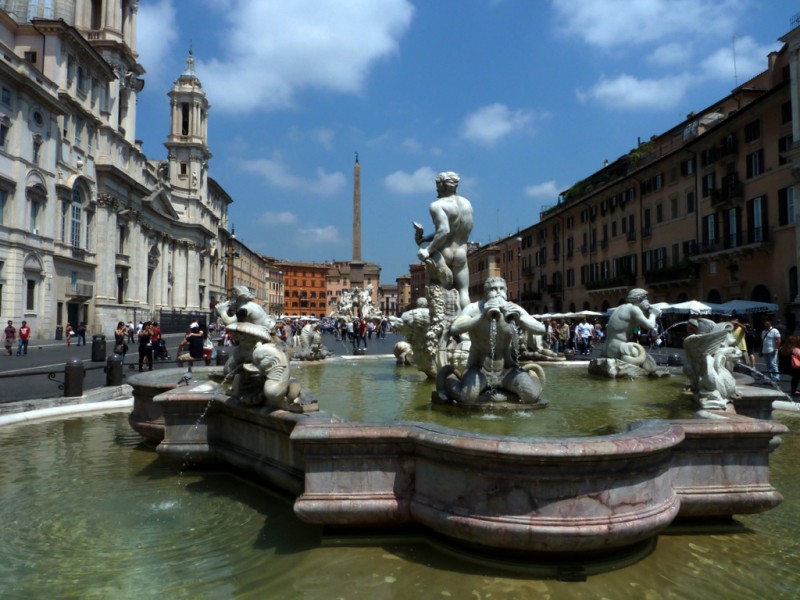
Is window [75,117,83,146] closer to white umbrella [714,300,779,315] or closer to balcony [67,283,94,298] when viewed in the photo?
balcony [67,283,94,298]

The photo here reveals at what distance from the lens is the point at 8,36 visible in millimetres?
35469

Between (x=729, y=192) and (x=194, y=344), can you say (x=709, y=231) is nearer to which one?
(x=729, y=192)

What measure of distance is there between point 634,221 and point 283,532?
133ft

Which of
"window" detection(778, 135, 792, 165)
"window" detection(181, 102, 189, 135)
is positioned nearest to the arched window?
"window" detection(181, 102, 189, 135)

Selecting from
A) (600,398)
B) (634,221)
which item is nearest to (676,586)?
(600,398)

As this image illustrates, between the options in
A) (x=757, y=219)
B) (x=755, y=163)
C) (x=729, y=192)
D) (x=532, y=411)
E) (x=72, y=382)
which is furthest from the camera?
(x=729, y=192)

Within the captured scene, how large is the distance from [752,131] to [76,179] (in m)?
39.0

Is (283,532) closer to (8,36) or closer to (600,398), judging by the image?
(600,398)

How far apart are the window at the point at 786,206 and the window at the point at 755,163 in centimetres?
208

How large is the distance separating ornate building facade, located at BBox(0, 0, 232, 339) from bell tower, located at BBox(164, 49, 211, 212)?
759 cm

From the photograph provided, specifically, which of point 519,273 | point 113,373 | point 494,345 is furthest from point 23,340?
point 519,273

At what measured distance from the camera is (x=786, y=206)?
26.3 metres

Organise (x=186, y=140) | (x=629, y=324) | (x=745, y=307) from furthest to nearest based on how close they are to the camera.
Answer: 1. (x=186, y=140)
2. (x=745, y=307)
3. (x=629, y=324)

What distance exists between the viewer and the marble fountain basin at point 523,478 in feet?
10.4
